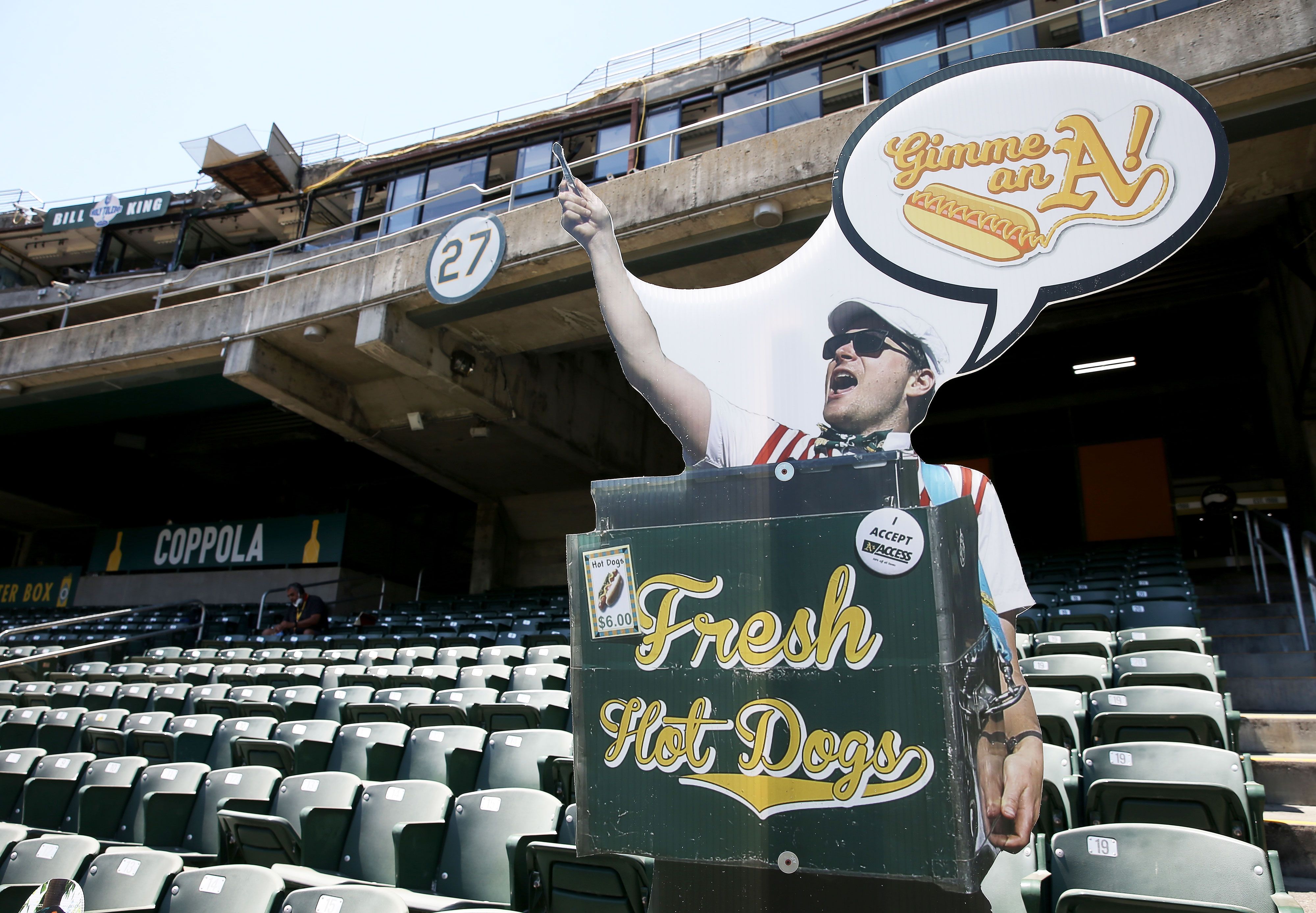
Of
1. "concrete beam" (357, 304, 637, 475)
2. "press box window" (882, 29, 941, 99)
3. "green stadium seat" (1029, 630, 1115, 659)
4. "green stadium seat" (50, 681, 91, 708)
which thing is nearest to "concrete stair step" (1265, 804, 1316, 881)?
"green stadium seat" (1029, 630, 1115, 659)

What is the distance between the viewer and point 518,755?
4.54 m

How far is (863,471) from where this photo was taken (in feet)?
7.25

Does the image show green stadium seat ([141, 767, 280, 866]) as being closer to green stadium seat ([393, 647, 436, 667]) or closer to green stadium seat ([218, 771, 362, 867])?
green stadium seat ([218, 771, 362, 867])

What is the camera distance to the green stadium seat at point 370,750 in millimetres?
4797

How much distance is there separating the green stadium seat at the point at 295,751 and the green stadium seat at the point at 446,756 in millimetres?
608

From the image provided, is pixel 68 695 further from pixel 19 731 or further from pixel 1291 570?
pixel 1291 570

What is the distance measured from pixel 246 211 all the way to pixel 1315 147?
75.3ft

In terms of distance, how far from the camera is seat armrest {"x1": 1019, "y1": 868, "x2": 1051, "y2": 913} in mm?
2658

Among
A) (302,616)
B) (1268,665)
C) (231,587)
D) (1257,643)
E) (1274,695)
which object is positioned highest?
(231,587)

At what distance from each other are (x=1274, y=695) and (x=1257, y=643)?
1362 mm

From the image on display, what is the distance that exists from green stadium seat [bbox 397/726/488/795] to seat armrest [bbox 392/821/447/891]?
0.74 meters

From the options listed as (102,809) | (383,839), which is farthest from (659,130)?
(383,839)

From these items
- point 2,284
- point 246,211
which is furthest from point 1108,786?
point 2,284

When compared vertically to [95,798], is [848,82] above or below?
above
